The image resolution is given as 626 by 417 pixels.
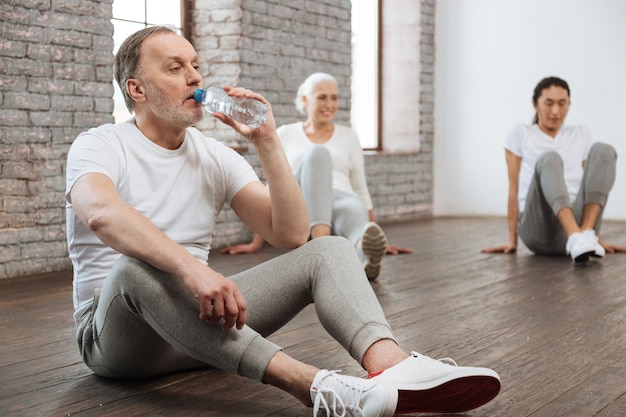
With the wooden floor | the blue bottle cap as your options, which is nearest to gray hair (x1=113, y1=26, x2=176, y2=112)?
the blue bottle cap

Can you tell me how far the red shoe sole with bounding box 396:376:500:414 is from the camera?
1506mm

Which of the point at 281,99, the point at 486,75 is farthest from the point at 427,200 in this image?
the point at 281,99

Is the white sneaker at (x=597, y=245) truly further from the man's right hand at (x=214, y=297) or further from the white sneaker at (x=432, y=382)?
the man's right hand at (x=214, y=297)

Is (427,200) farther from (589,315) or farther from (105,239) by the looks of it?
(105,239)

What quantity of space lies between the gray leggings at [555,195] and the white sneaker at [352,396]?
8.68 feet

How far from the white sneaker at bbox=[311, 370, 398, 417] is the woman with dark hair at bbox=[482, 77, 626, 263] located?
99.3 inches

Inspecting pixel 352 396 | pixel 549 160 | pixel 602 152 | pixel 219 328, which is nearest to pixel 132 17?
pixel 549 160

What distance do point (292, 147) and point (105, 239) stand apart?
2.34 m

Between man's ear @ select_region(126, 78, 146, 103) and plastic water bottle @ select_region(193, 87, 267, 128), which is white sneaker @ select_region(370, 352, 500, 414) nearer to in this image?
plastic water bottle @ select_region(193, 87, 267, 128)

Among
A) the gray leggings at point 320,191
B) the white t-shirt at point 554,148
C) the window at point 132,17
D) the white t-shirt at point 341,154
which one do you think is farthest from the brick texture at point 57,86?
the white t-shirt at point 554,148

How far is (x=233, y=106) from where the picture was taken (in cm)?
175

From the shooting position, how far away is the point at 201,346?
1560 millimetres

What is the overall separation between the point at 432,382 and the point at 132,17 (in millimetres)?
3352

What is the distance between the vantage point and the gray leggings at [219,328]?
155 centimetres
